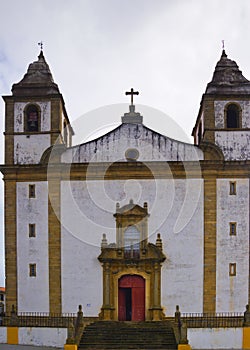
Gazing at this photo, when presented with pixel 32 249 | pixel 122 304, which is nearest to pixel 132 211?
pixel 122 304

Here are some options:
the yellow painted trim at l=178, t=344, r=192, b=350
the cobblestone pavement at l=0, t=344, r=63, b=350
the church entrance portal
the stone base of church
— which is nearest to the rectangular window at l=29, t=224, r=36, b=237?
the church entrance portal

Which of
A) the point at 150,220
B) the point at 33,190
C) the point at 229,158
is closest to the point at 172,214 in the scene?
the point at 150,220

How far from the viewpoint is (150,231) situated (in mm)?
24250

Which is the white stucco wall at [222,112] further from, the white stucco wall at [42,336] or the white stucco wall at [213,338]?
the white stucco wall at [42,336]

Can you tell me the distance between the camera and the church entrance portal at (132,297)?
24.0m

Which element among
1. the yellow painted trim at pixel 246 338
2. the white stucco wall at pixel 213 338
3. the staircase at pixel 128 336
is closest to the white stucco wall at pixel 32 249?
the staircase at pixel 128 336

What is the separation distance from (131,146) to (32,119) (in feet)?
14.9

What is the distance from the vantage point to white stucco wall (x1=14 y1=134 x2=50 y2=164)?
25.1 metres

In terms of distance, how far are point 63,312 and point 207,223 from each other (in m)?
6.92

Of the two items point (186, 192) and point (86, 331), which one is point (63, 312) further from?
point (186, 192)

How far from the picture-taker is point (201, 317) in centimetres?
2364

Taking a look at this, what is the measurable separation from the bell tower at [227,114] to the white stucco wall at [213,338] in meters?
7.45

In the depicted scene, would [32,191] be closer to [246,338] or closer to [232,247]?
[232,247]

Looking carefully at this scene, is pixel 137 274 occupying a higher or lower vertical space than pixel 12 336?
higher
